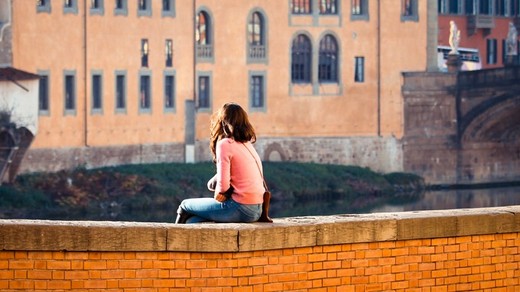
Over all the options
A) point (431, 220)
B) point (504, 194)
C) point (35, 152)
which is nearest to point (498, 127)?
point (504, 194)

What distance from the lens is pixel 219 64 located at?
53000 millimetres

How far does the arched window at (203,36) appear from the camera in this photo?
52188mm

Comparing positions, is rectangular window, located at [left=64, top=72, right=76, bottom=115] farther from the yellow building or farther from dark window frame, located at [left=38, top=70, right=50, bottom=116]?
dark window frame, located at [left=38, top=70, right=50, bottom=116]

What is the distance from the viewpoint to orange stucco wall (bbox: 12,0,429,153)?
4803cm

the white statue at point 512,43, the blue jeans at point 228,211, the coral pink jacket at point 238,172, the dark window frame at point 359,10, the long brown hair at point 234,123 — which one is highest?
the dark window frame at point 359,10

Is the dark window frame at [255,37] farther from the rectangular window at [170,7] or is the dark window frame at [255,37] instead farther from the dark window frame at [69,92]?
the dark window frame at [69,92]

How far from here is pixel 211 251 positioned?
40.5 feet

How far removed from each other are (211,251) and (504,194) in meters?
42.1

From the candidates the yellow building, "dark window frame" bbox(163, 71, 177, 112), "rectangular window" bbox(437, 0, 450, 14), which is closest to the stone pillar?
the yellow building

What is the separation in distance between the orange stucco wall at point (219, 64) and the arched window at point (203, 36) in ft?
0.69

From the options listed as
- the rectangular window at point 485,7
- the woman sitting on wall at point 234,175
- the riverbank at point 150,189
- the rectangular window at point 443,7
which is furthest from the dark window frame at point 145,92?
the woman sitting on wall at point 234,175

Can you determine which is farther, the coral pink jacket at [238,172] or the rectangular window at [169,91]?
the rectangular window at [169,91]

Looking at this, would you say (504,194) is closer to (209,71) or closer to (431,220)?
(209,71)

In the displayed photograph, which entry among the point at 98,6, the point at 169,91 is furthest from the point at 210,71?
the point at 98,6
